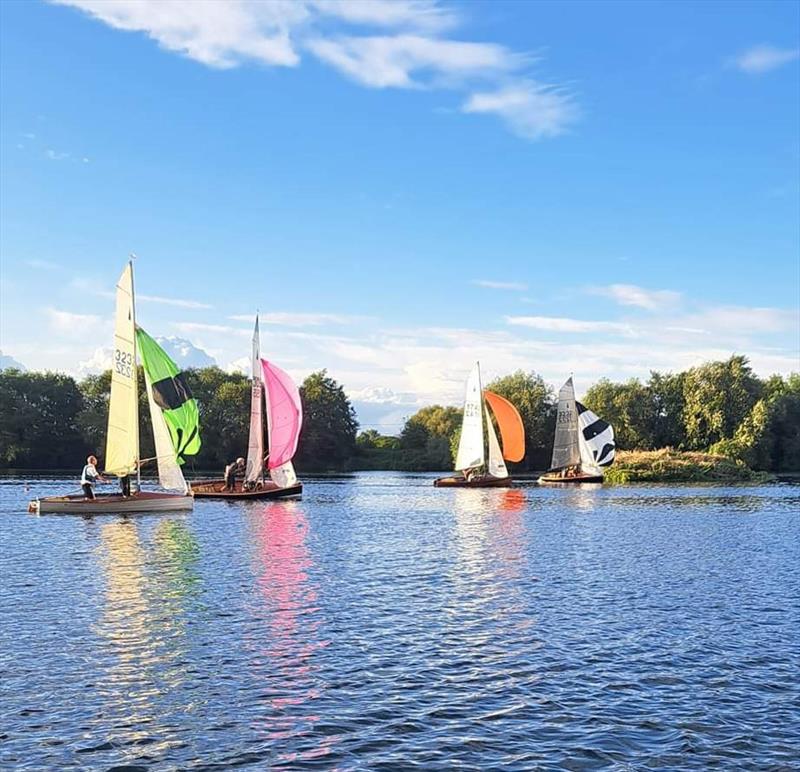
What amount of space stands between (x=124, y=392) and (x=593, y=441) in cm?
6083

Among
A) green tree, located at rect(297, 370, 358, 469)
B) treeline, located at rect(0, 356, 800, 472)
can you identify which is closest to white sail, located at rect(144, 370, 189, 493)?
treeline, located at rect(0, 356, 800, 472)

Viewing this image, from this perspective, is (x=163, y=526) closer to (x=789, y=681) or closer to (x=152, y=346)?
(x=152, y=346)

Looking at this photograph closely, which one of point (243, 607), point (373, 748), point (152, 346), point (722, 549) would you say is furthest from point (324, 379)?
point (373, 748)

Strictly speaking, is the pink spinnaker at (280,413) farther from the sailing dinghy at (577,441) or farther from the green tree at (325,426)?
the green tree at (325,426)

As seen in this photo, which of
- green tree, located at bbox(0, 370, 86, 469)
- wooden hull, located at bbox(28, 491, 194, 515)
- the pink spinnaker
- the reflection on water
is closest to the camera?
the reflection on water

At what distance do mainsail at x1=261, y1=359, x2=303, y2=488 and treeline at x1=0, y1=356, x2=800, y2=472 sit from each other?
66642 mm

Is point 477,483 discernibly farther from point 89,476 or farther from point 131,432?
point 89,476

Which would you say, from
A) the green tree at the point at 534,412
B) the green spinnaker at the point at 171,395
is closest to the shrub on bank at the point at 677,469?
the green tree at the point at 534,412

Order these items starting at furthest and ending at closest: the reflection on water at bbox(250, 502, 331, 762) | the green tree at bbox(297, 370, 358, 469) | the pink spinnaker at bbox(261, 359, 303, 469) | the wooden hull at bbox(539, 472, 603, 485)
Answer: the green tree at bbox(297, 370, 358, 469)
the wooden hull at bbox(539, 472, 603, 485)
the pink spinnaker at bbox(261, 359, 303, 469)
the reflection on water at bbox(250, 502, 331, 762)

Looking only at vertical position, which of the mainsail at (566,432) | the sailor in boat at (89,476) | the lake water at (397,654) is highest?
the mainsail at (566,432)

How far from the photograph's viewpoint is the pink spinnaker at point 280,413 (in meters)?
64.2

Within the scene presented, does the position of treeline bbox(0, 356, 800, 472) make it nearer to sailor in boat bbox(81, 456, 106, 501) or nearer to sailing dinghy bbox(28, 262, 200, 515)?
sailing dinghy bbox(28, 262, 200, 515)

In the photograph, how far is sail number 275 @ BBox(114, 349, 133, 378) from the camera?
5303cm

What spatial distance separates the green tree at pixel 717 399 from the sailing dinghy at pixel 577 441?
28358 mm
